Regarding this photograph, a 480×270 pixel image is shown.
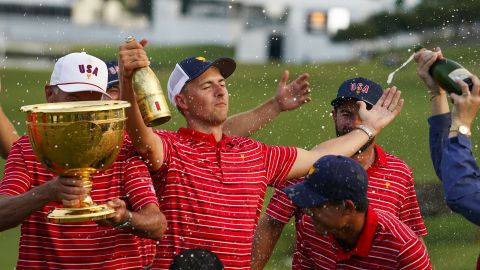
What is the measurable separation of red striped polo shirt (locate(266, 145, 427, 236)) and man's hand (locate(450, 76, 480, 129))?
5.11 feet

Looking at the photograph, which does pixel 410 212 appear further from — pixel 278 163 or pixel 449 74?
pixel 449 74

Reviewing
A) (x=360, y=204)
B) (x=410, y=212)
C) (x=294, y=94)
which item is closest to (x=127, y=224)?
(x=360, y=204)

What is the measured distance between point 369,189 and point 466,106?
1633mm

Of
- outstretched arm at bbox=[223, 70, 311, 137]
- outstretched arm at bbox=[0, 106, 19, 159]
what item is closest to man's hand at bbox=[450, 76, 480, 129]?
outstretched arm at bbox=[223, 70, 311, 137]

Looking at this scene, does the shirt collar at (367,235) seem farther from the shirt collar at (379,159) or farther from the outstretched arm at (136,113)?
the shirt collar at (379,159)

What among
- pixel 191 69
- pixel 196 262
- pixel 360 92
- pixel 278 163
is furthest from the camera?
pixel 360 92

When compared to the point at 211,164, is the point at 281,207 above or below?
below

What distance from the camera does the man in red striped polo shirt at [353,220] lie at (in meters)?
5.60

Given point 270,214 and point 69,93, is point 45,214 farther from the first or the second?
point 270,214

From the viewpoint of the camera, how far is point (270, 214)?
6.66 metres

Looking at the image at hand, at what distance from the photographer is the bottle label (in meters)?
5.18

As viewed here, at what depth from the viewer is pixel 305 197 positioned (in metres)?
5.66

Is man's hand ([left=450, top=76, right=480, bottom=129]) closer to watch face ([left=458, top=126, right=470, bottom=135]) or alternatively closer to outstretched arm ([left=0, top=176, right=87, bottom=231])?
watch face ([left=458, top=126, right=470, bottom=135])

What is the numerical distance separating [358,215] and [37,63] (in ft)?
78.2
